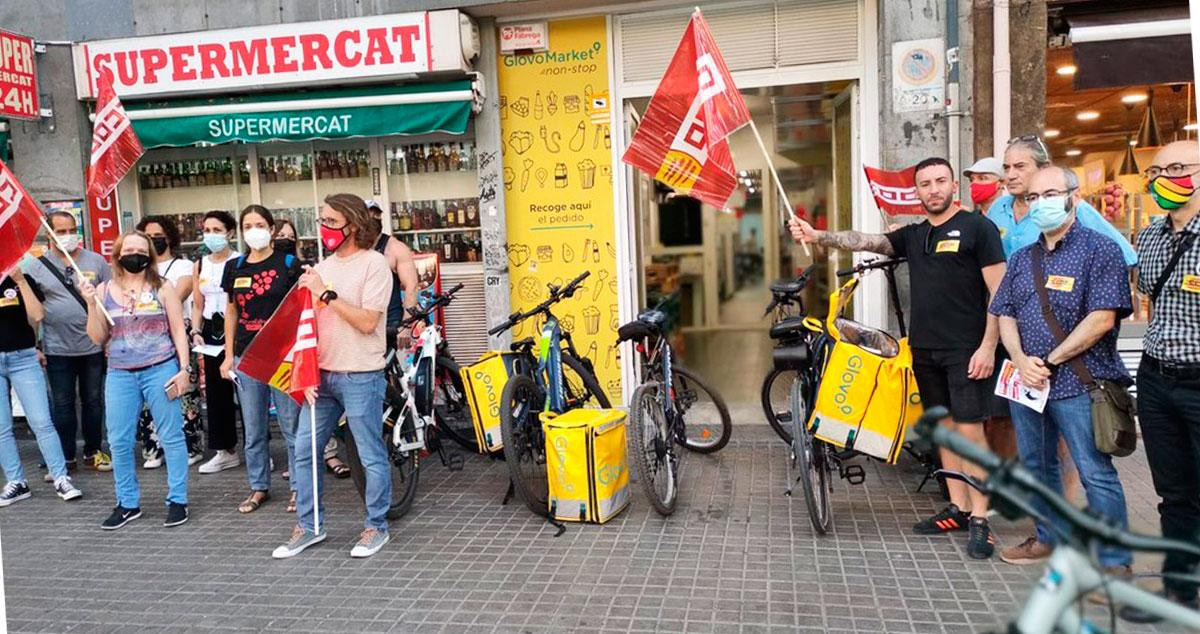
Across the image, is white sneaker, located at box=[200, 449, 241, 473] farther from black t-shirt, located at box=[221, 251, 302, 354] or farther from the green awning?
the green awning

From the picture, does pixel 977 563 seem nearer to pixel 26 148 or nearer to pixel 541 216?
pixel 541 216

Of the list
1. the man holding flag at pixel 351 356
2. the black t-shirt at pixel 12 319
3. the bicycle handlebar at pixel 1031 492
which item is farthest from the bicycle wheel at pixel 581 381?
the bicycle handlebar at pixel 1031 492

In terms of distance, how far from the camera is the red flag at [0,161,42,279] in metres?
5.25

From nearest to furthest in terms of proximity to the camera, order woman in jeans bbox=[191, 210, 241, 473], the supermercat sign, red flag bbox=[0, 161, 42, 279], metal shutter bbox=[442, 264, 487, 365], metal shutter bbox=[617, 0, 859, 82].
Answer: red flag bbox=[0, 161, 42, 279], woman in jeans bbox=[191, 210, 241, 473], metal shutter bbox=[617, 0, 859, 82], the supermercat sign, metal shutter bbox=[442, 264, 487, 365]

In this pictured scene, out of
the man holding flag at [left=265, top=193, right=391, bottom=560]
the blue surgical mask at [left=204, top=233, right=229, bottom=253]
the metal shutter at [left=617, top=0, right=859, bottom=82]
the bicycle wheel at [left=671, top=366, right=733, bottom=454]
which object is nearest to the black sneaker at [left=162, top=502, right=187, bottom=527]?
the man holding flag at [left=265, top=193, right=391, bottom=560]

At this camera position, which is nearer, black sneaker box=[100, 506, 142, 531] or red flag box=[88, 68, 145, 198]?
black sneaker box=[100, 506, 142, 531]

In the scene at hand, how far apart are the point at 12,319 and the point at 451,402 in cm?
312

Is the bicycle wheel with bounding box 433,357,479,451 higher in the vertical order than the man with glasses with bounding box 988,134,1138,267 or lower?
lower

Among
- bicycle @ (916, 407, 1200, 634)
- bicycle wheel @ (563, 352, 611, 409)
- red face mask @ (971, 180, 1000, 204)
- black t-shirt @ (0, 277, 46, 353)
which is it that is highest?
red face mask @ (971, 180, 1000, 204)

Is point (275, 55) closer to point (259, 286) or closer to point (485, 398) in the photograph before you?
point (259, 286)

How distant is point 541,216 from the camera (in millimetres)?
7957

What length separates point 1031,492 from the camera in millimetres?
1667

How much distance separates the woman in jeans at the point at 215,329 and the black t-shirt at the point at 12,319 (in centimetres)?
109

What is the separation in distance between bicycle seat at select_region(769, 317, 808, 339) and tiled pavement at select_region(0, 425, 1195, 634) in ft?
3.54
